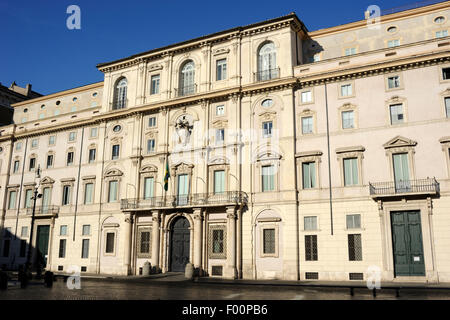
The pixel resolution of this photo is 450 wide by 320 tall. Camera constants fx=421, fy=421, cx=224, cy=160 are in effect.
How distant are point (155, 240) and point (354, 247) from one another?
15.4 m

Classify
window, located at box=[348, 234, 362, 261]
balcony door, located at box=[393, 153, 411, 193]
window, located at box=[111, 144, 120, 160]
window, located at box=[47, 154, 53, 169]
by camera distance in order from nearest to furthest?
balcony door, located at box=[393, 153, 411, 193]
window, located at box=[348, 234, 362, 261]
window, located at box=[111, 144, 120, 160]
window, located at box=[47, 154, 53, 169]

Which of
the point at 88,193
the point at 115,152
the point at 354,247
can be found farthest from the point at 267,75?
the point at 88,193

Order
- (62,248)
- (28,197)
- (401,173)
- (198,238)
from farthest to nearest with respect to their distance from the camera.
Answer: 1. (28,197)
2. (62,248)
3. (198,238)
4. (401,173)

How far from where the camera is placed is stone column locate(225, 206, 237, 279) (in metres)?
30.6

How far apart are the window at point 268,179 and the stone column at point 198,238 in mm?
5341

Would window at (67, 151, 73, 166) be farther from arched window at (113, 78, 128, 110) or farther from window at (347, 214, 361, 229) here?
window at (347, 214, 361, 229)

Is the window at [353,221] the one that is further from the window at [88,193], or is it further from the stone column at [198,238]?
the window at [88,193]

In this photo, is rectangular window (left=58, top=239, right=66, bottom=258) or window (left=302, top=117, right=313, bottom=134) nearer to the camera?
window (left=302, top=117, right=313, bottom=134)

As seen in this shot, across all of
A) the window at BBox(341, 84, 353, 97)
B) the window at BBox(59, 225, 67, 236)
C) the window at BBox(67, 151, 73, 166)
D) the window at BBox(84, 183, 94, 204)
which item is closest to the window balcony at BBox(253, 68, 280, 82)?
the window at BBox(341, 84, 353, 97)

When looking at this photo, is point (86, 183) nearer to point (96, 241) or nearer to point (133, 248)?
point (96, 241)

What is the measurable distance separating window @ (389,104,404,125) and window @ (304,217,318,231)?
8.65 meters

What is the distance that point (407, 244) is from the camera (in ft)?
87.8

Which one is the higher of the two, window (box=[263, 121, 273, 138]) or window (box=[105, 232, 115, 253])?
window (box=[263, 121, 273, 138])

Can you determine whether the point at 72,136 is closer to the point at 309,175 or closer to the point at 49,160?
the point at 49,160
